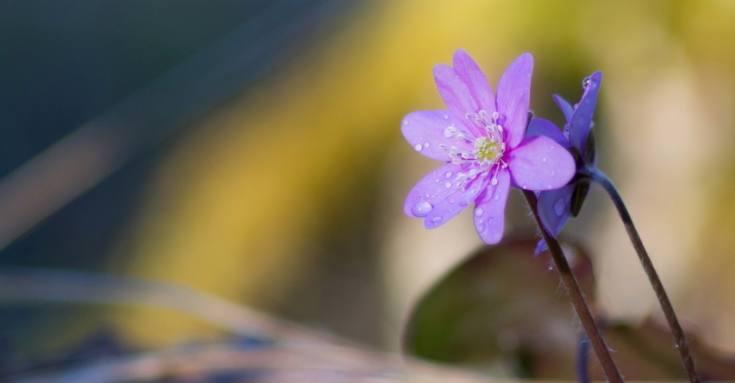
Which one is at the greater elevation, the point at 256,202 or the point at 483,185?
the point at 256,202

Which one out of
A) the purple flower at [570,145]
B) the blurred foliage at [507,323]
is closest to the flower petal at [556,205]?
the purple flower at [570,145]

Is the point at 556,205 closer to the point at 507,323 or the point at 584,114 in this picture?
the point at 584,114

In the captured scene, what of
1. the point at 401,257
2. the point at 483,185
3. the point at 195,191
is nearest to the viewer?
the point at 483,185

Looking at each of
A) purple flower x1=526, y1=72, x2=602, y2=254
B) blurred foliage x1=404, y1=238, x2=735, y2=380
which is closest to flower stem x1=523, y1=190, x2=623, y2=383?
purple flower x1=526, y1=72, x2=602, y2=254

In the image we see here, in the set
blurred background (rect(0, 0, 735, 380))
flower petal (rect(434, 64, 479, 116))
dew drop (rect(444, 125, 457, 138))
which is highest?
blurred background (rect(0, 0, 735, 380))

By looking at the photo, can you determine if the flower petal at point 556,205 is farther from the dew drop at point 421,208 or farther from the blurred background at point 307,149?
the blurred background at point 307,149

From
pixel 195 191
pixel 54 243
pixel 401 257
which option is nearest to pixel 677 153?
pixel 401 257

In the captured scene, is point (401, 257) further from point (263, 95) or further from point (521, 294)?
point (521, 294)

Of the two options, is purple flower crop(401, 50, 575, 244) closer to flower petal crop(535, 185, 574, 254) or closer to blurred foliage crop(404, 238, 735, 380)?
flower petal crop(535, 185, 574, 254)

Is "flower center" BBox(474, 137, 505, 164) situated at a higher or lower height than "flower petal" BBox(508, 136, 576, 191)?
higher
